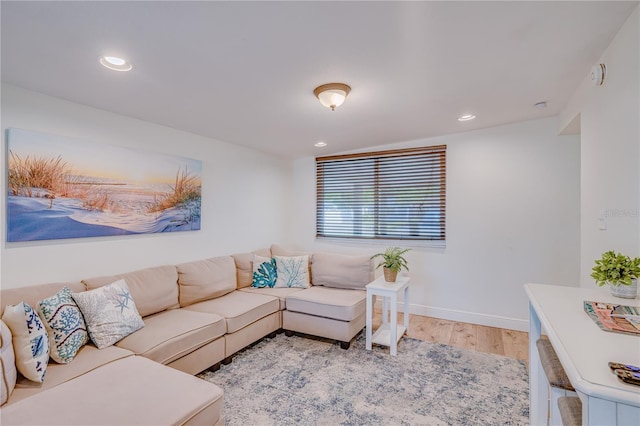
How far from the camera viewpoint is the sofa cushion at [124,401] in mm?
1331

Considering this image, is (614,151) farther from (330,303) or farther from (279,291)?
(279,291)

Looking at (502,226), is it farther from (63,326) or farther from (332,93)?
(63,326)

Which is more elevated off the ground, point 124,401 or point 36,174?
point 36,174

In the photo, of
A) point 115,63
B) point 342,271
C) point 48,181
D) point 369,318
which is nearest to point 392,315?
point 369,318

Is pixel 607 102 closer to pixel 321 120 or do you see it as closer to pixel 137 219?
pixel 321 120

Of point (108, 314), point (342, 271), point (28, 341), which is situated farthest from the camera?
point (342, 271)

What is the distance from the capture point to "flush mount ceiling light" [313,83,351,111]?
7.21 ft

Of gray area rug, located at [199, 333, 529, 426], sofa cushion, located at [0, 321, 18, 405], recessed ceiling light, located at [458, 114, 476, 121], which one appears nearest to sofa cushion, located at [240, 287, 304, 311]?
gray area rug, located at [199, 333, 529, 426]

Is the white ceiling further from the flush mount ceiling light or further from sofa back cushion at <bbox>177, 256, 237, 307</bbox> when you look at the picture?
sofa back cushion at <bbox>177, 256, 237, 307</bbox>

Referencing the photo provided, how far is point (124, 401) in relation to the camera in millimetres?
1450

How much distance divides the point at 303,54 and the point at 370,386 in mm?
2428

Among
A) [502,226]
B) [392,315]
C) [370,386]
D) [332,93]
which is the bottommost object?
[370,386]

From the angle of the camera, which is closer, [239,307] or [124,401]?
[124,401]

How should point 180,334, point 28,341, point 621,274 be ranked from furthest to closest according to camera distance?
point 180,334 → point 28,341 → point 621,274
